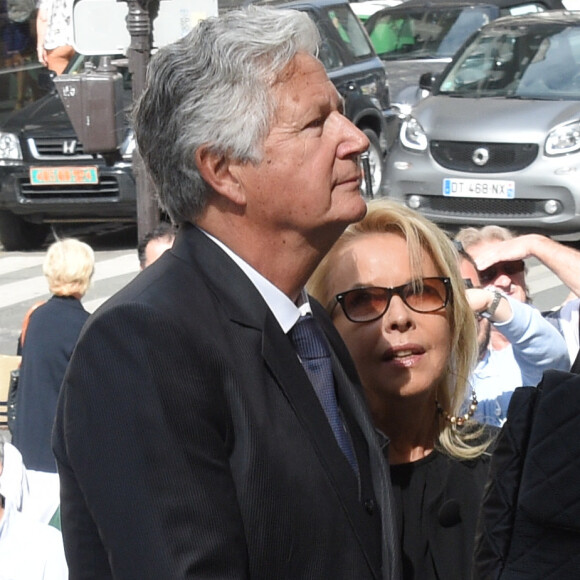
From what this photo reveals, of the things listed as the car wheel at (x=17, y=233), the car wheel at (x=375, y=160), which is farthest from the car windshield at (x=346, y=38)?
the car wheel at (x=17, y=233)

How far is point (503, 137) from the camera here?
11055 millimetres

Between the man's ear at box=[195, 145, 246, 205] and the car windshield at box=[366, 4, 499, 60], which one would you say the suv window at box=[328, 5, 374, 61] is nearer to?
the car windshield at box=[366, 4, 499, 60]

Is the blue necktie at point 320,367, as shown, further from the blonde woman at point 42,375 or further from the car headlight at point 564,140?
the car headlight at point 564,140

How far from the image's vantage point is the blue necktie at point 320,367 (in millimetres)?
2178

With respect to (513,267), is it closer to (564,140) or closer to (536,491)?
(536,491)

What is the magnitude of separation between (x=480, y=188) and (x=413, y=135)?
0.99 m

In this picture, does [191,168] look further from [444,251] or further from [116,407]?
[444,251]

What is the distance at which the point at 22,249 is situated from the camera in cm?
1306

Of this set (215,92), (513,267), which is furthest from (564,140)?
(215,92)

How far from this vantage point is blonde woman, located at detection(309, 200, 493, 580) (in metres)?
2.57

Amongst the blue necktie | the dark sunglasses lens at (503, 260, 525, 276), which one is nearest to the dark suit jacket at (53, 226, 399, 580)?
the blue necktie

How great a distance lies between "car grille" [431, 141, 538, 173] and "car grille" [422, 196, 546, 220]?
10.4 inches

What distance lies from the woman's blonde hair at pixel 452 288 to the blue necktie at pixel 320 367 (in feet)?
1.56

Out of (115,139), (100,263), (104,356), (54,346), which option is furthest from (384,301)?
(100,263)
